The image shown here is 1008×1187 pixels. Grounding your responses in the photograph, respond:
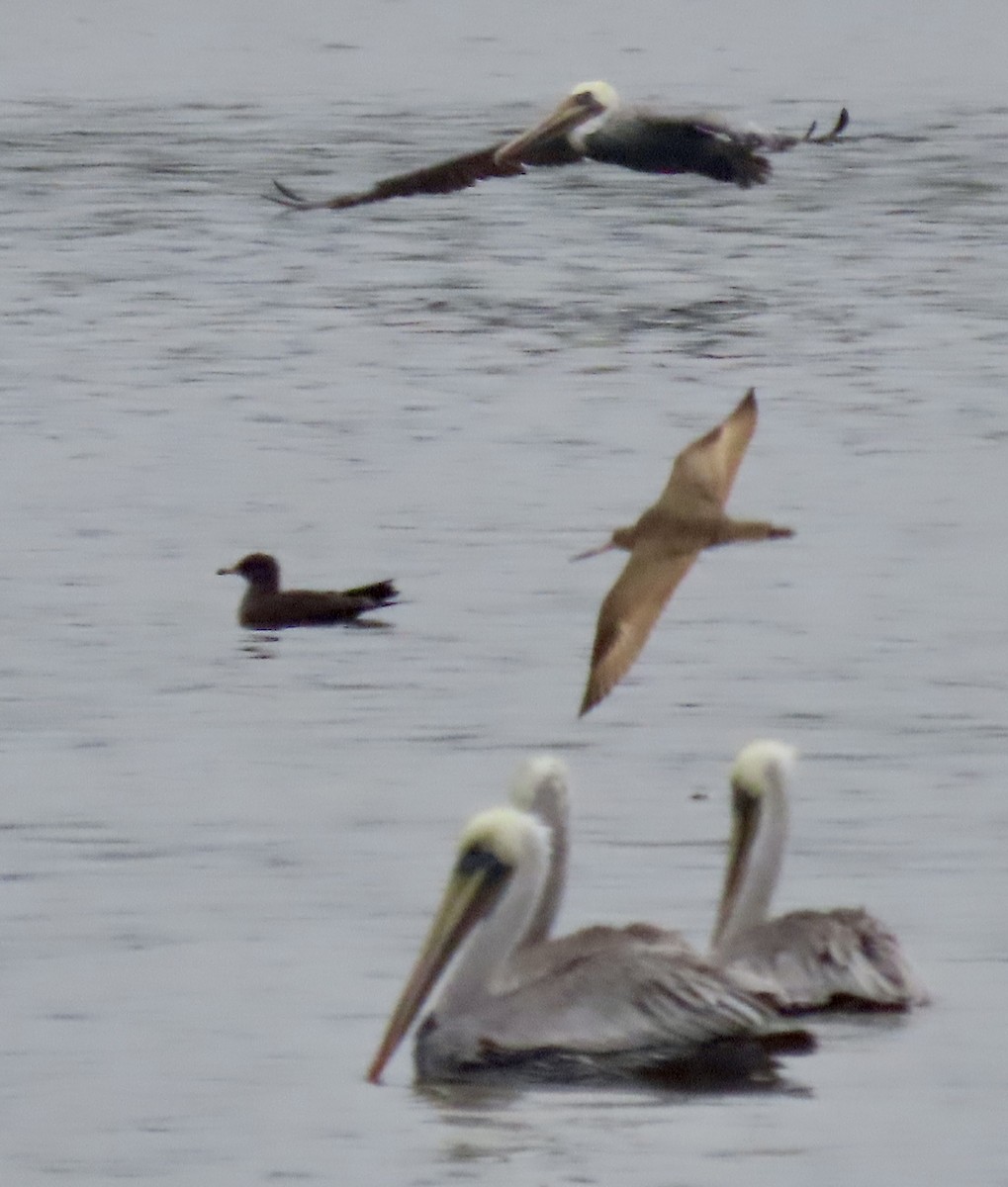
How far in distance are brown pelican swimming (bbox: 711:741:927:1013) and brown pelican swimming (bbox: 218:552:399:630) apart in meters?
4.29

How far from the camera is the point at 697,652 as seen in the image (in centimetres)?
1322

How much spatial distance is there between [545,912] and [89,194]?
23.3 meters

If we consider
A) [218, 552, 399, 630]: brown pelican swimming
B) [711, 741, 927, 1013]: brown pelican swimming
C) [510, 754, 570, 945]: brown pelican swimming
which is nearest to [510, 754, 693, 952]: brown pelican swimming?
[510, 754, 570, 945]: brown pelican swimming

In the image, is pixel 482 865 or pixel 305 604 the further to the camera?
pixel 305 604

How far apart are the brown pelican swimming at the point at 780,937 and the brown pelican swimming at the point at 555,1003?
20 centimetres

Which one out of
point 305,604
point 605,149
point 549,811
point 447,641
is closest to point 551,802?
point 549,811

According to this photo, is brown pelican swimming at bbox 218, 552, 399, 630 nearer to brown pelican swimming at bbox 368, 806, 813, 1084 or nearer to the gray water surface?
the gray water surface

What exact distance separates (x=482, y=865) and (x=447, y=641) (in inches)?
186

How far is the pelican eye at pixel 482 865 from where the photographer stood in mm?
8664

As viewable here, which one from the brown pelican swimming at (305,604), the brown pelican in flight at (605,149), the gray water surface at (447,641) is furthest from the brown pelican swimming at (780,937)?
the brown pelican swimming at (305,604)

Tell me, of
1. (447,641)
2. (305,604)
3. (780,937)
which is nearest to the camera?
(780,937)

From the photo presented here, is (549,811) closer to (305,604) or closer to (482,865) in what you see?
(482,865)

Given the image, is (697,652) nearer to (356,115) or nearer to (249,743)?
(249,743)

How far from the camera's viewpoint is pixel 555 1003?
8539mm
